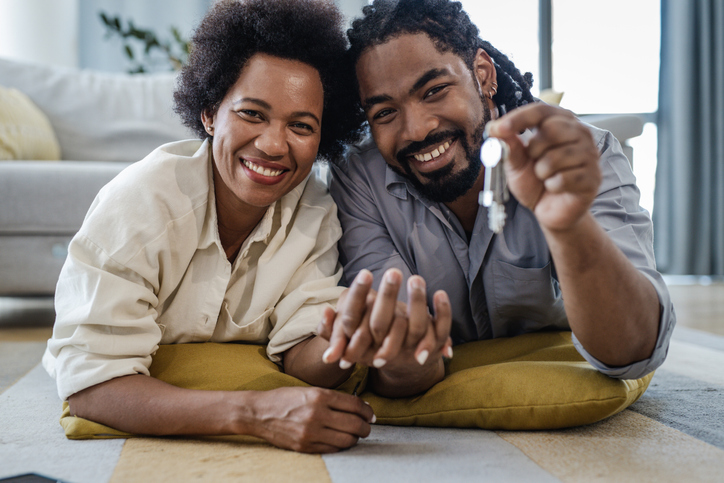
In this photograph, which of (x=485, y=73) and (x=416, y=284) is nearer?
(x=416, y=284)

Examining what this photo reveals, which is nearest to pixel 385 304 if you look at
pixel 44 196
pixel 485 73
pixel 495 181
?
pixel 495 181

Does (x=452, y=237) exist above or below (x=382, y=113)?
below

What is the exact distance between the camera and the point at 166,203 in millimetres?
1107

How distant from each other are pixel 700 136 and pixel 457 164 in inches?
130

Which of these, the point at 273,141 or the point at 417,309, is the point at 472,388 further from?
the point at 273,141

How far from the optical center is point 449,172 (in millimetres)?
1268

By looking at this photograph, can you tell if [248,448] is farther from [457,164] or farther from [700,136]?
[700,136]

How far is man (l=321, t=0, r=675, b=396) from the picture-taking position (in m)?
0.86

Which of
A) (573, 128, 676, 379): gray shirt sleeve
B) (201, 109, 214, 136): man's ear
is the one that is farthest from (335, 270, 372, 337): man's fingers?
(201, 109, 214, 136): man's ear

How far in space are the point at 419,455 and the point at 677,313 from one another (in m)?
2.15

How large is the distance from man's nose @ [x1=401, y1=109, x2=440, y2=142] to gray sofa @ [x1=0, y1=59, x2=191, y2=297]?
135 cm

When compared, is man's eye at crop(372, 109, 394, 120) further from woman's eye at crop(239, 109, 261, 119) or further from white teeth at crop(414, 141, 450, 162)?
woman's eye at crop(239, 109, 261, 119)

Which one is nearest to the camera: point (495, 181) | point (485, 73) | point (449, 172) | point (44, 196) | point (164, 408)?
point (495, 181)

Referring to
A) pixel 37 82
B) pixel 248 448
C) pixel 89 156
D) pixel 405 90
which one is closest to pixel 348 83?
pixel 405 90
